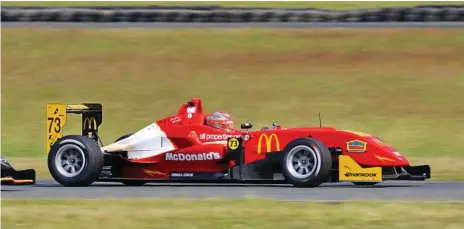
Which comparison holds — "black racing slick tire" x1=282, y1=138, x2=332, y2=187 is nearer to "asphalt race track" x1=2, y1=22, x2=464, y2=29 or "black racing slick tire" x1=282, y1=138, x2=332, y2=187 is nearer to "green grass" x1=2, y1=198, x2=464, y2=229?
"green grass" x1=2, y1=198, x2=464, y2=229

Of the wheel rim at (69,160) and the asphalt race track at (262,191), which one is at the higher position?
the wheel rim at (69,160)

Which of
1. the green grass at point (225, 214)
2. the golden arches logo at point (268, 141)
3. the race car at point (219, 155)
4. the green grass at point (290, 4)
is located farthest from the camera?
the green grass at point (290, 4)

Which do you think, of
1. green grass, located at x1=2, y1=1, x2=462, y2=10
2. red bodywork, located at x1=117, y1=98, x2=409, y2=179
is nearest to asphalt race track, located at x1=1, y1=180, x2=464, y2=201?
red bodywork, located at x1=117, y1=98, x2=409, y2=179

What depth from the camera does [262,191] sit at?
1373cm

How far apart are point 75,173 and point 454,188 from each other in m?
5.14

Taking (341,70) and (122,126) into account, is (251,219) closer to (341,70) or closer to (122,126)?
(122,126)

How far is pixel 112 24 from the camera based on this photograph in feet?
106

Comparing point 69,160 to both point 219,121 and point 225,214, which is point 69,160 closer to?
point 219,121

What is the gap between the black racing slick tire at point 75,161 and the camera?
14.9 meters

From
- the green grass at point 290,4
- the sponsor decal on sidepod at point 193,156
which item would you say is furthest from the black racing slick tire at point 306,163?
the green grass at point 290,4

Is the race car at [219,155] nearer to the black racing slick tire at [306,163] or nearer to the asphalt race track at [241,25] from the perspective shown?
the black racing slick tire at [306,163]

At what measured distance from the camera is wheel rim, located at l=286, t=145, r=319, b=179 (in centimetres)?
1432

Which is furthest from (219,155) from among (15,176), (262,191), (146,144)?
(15,176)

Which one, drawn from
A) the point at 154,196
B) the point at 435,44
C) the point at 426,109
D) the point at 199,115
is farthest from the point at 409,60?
the point at 154,196
